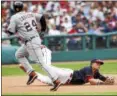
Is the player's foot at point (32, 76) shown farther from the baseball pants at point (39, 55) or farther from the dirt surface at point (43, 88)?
the baseball pants at point (39, 55)

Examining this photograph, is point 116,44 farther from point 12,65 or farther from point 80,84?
point 80,84

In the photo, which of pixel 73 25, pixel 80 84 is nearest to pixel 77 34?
pixel 73 25

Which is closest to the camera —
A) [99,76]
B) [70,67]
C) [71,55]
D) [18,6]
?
[18,6]

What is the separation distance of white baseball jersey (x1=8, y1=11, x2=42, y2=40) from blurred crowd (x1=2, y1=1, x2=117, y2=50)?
624 cm

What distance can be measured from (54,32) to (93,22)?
3.92 feet

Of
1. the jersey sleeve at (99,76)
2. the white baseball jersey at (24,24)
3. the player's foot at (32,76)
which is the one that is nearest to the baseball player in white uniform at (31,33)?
the white baseball jersey at (24,24)

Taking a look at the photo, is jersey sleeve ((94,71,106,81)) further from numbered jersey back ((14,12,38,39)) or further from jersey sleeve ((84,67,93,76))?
numbered jersey back ((14,12,38,39))

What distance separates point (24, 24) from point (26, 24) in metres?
0.03

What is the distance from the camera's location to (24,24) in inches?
320

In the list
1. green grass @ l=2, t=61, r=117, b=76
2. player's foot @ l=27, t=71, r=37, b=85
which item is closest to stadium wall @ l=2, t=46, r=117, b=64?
green grass @ l=2, t=61, r=117, b=76

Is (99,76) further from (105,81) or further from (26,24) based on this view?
(26,24)

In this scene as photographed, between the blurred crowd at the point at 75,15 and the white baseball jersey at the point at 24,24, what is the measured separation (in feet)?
20.5

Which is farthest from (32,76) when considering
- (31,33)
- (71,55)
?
(71,55)

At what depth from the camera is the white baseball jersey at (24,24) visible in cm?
805
